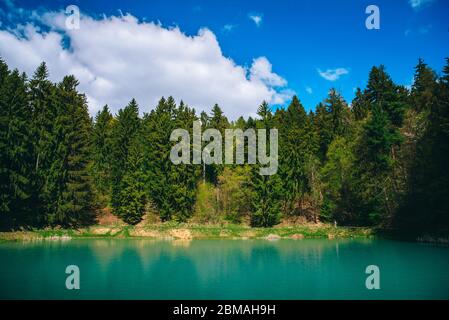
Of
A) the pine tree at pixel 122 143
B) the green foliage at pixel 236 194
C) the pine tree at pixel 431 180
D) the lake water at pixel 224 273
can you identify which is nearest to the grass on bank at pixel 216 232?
the pine tree at pixel 431 180

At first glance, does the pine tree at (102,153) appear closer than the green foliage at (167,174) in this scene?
No

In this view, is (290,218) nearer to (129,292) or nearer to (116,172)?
(116,172)

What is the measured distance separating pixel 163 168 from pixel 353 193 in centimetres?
2575

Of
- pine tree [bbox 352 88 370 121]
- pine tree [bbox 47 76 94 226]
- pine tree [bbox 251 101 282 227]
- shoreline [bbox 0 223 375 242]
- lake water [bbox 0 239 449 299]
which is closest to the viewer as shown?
lake water [bbox 0 239 449 299]

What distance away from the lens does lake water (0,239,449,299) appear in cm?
1277

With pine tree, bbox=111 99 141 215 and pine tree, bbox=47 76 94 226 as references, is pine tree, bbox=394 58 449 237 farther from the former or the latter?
pine tree, bbox=47 76 94 226

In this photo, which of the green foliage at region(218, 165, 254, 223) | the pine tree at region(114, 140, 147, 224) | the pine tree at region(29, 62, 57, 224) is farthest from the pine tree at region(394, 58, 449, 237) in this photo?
the pine tree at region(29, 62, 57, 224)

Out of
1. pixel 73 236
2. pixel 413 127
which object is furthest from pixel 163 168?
pixel 413 127

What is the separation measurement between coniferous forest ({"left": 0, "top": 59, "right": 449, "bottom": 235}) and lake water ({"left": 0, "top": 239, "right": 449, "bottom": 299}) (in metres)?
9.39

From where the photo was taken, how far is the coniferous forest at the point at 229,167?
3234 cm

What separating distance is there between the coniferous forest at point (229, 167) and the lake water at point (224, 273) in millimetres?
9388

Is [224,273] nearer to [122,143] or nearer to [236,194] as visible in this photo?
[236,194]

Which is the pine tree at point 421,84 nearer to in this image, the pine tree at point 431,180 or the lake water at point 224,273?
the pine tree at point 431,180

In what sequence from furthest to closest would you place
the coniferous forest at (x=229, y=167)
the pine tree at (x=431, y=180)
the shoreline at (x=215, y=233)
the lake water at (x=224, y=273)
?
1. the shoreline at (x=215, y=233)
2. the coniferous forest at (x=229, y=167)
3. the pine tree at (x=431, y=180)
4. the lake water at (x=224, y=273)
